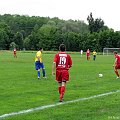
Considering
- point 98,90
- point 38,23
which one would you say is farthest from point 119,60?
point 38,23

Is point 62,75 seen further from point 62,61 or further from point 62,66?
point 62,61

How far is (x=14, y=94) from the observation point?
13727 mm

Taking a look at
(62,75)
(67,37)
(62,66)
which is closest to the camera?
(62,75)

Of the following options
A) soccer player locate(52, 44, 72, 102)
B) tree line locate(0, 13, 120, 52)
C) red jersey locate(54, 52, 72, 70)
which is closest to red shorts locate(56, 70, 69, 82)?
soccer player locate(52, 44, 72, 102)

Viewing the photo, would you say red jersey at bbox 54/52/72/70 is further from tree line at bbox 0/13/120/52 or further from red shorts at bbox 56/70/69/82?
tree line at bbox 0/13/120/52

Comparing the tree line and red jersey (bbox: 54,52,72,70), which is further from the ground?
the tree line

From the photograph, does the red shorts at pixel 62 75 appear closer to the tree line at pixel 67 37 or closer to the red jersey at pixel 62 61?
the red jersey at pixel 62 61

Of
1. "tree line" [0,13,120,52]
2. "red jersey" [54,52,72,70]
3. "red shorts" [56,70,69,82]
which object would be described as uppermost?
"tree line" [0,13,120,52]

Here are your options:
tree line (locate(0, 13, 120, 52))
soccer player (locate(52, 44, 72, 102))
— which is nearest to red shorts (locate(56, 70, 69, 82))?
soccer player (locate(52, 44, 72, 102))

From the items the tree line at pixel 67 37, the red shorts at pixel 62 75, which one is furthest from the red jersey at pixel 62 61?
the tree line at pixel 67 37

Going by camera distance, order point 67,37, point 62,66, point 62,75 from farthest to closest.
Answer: point 67,37, point 62,66, point 62,75

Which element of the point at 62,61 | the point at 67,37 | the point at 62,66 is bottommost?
the point at 62,66

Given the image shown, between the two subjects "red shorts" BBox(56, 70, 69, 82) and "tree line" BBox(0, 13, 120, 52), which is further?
"tree line" BBox(0, 13, 120, 52)

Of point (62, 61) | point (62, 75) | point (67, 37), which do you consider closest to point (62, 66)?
point (62, 61)
